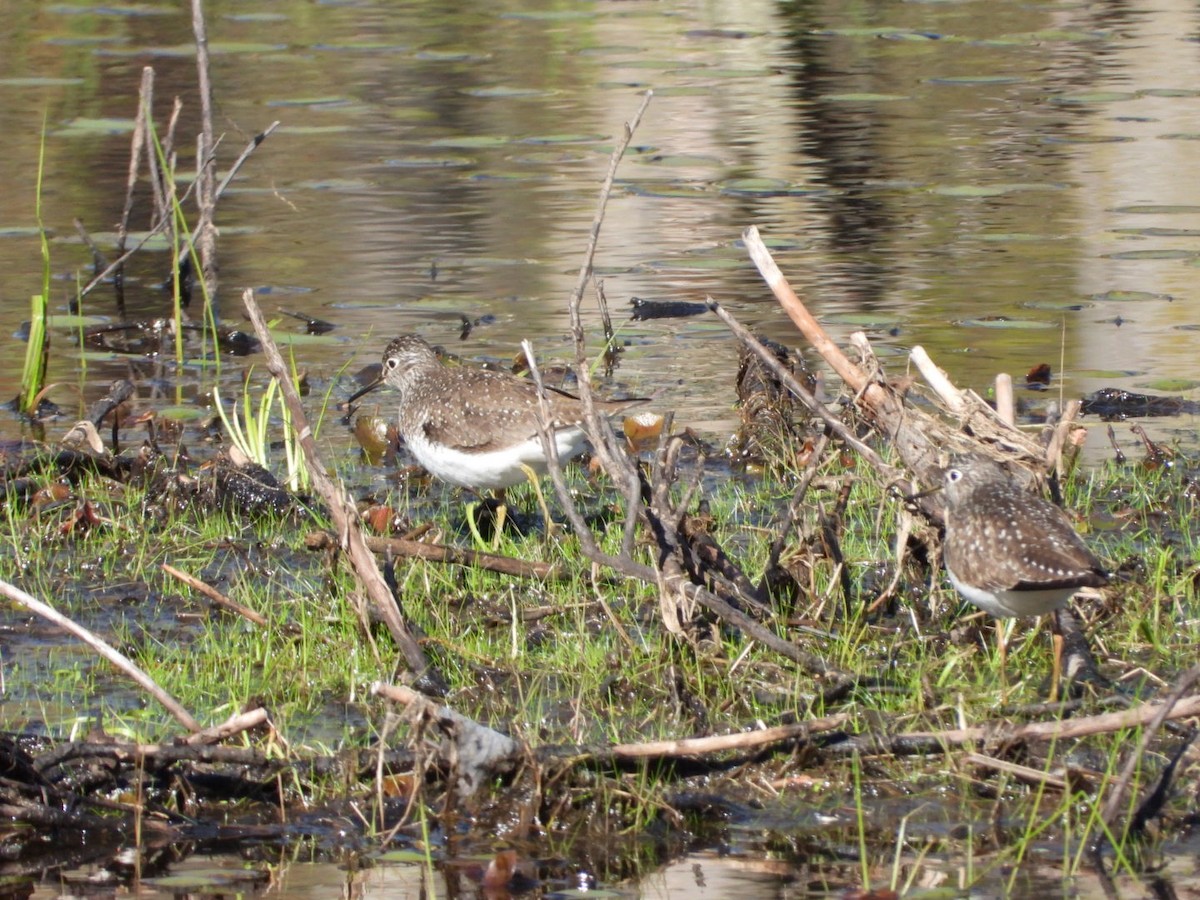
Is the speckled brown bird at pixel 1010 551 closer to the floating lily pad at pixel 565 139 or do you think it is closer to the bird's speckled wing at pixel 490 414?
the bird's speckled wing at pixel 490 414

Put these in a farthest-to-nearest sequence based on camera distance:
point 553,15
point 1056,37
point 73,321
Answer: point 553,15
point 1056,37
point 73,321

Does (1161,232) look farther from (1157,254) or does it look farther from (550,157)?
(550,157)

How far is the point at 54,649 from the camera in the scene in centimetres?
561

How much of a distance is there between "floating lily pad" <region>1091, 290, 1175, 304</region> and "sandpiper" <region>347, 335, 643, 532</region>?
431 centimetres

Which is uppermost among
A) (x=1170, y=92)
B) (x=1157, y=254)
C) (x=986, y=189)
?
(x=1157, y=254)

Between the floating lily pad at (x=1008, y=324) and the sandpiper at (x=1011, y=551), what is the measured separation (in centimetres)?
445

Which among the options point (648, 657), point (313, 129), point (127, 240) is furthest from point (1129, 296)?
point (313, 129)

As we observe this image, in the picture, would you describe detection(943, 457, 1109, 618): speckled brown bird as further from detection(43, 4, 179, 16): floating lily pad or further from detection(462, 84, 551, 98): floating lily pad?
detection(43, 4, 179, 16): floating lily pad

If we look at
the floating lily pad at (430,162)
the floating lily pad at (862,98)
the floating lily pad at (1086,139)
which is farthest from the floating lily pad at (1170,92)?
the floating lily pad at (430,162)

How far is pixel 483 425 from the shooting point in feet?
21.9

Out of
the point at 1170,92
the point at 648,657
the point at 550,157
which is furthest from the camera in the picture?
the point at 1170,92

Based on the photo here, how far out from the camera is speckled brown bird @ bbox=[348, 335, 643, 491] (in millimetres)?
6504

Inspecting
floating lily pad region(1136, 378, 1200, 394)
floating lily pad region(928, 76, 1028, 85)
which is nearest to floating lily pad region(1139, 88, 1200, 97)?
floating lily pad region(928, 76, 1028, 85)

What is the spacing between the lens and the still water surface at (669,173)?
9.77m
